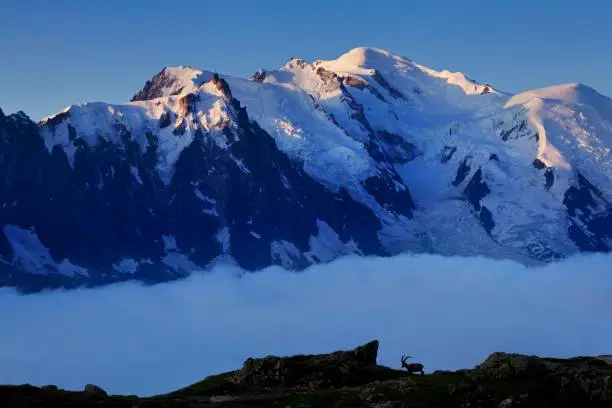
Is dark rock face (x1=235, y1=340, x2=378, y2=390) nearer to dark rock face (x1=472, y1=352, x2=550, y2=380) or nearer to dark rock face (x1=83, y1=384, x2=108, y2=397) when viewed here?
dark rock face (x1=472, y1=352, x2=550, y2=380)

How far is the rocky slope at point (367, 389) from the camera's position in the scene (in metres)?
83.4

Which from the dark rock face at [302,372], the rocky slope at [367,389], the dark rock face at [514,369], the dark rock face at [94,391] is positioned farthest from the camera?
the dark rock face at [302,372]

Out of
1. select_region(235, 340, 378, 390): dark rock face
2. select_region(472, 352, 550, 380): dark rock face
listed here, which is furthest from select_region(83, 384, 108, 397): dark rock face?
select_region(472, 352, 550, 380): dark rock face

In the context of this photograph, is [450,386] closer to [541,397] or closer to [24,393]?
[541,397]

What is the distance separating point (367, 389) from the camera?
8706 centimetres

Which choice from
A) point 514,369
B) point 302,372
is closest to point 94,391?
point 302,372

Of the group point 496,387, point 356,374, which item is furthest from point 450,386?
point 356,374

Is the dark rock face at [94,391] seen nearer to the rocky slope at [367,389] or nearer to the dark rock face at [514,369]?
the rocky slope at [367,389]

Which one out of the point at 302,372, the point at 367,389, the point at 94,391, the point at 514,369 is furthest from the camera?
the point at 302,372

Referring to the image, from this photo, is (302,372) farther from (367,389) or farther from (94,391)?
(94,391)

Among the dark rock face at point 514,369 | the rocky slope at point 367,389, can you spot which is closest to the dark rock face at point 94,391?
the rocky slope at point 367,389

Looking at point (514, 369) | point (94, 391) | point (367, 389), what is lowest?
point (367, 389)

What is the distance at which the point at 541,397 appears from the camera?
8500cm

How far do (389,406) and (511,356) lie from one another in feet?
59.5
